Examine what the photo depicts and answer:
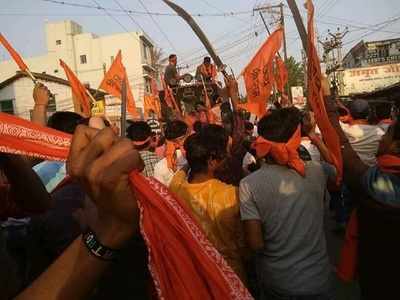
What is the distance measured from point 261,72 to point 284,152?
378 centimetres

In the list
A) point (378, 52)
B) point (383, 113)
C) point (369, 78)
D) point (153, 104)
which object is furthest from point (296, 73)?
point (383, 113)

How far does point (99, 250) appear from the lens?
3.57 ft

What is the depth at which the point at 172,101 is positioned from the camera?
11820 mm

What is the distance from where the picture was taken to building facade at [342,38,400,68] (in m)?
39.7

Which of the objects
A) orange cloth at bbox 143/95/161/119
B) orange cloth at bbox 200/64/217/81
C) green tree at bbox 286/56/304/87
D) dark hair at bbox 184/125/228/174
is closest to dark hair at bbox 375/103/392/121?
dark hair at bbox 184/125/228/174

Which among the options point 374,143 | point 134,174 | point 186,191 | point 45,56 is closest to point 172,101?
point 374,143

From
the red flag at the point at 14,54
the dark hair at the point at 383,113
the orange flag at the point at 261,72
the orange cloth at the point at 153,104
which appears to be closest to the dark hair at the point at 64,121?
the red flag at the point at 14,54

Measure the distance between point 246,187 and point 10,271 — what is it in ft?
4.80

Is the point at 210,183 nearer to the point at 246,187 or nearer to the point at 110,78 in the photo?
the point at 246,187

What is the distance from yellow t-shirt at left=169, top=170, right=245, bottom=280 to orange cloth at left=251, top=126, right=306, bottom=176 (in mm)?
322

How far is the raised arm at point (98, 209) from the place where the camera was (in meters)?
0.99

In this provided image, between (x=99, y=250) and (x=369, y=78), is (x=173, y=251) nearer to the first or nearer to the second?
(x=99, y=250)

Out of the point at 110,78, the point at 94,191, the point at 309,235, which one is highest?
the point at 110,78

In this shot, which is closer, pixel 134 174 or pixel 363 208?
pixel 134 174
